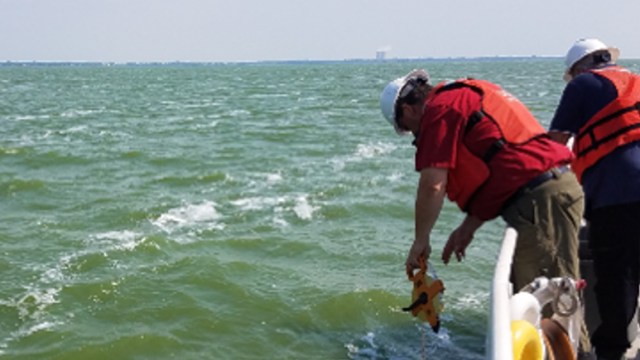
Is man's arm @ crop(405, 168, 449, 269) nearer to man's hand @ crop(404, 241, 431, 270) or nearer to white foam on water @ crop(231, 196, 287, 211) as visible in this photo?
man's hand @ crop(404, 241, 431, 270)

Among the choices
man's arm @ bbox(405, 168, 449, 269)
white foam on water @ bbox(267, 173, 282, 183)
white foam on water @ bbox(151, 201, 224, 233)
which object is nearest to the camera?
man's arm @ bbox(405, 168, 449, 269)

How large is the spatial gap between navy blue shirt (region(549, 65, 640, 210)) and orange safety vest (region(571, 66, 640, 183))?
0.03m

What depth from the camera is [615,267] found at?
4234 mm

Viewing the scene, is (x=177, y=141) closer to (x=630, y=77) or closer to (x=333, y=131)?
(x=333, y=131)

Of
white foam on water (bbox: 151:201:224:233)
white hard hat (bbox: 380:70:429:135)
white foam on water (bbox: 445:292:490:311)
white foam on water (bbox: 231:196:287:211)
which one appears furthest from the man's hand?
white foam on water (bbox: 231:196:287:211)

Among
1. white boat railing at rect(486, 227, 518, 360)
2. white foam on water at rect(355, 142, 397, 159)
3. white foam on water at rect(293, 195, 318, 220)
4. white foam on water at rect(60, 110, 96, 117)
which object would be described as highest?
white boat railing at rect(486, 227, 518, 360)

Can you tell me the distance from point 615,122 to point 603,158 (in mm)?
233

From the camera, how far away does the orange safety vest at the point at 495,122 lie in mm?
3482

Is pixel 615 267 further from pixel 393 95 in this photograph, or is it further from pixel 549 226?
pixel 393 95

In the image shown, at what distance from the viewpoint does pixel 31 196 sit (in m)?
12.4

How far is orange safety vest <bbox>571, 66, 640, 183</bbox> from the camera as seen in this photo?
417cm

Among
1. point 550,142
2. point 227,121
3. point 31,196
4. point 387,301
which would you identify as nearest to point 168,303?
point 387,301

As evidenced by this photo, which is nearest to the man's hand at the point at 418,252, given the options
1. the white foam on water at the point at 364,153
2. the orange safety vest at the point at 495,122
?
the orange safety vest at the point at 495,122

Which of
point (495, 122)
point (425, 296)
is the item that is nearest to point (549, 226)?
point (495, 122)
